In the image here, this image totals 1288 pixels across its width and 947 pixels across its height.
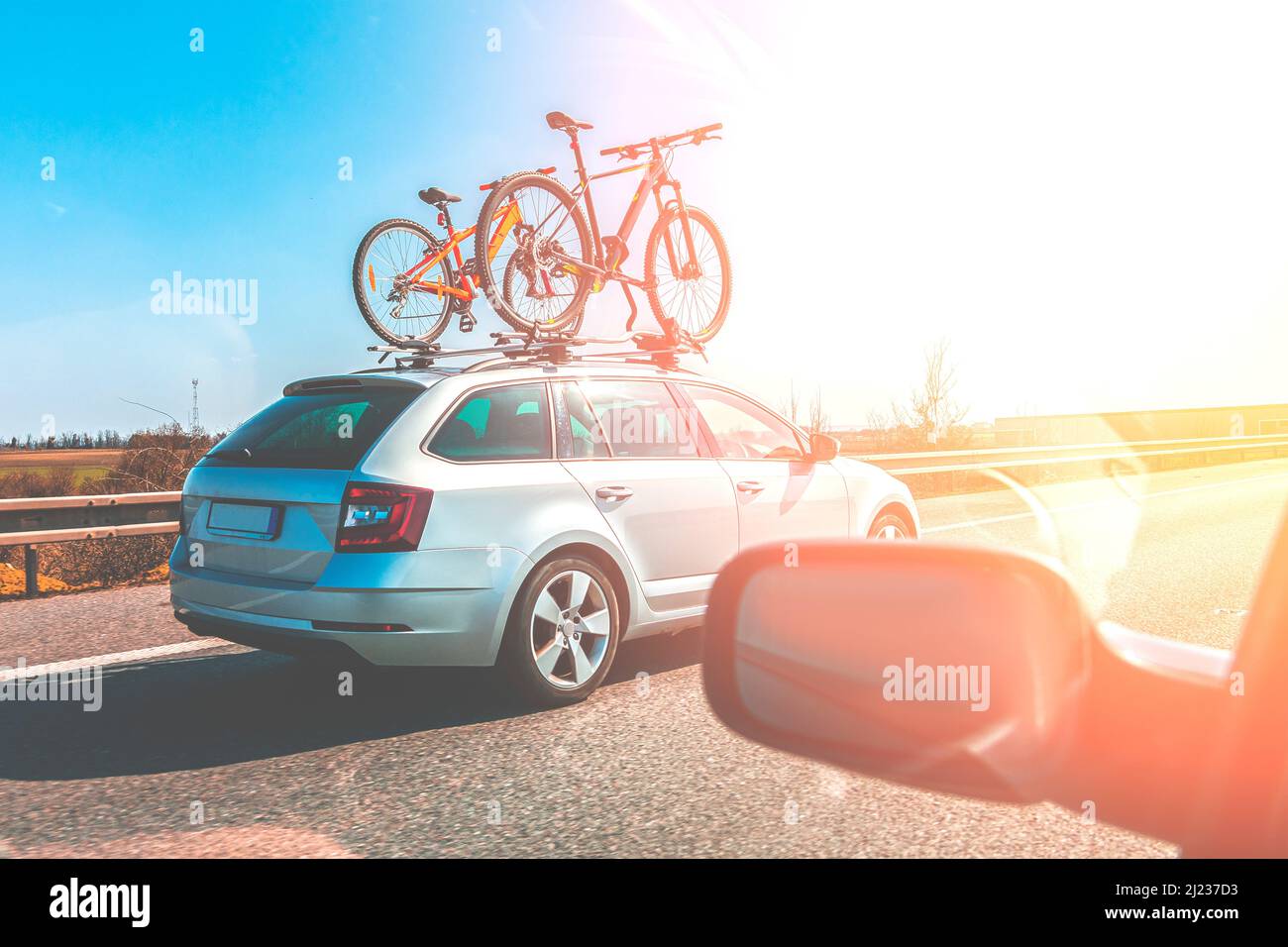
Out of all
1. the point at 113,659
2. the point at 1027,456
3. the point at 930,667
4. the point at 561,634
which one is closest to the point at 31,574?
the point at 113,659

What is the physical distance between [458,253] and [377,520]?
3810mm

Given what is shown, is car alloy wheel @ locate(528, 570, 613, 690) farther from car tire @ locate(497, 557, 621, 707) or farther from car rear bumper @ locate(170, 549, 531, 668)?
car rear bumper @ locate(170, 549, 531, 668)

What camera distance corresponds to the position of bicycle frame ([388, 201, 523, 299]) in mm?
7508

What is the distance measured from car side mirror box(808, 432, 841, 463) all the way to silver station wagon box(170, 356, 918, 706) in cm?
52

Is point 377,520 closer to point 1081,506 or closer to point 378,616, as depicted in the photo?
point 378,616

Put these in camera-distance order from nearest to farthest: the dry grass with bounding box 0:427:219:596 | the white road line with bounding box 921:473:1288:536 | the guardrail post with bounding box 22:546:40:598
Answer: the guardrail post with bounding box 22:546:40:598 < the dry grass with bounding box 0:427:219:596 < the white road line with bounding box 921:473:1288:536

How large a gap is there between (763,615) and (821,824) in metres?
2.20

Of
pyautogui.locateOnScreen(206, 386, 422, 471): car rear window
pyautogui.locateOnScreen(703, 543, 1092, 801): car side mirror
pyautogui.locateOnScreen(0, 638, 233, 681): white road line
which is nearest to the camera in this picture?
pyautogui.locateOnScreen(703, 543, 1092, 801): car side mirror

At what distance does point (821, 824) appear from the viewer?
355 centimetres

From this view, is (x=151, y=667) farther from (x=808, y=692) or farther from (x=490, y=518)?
(x=808, y=692)

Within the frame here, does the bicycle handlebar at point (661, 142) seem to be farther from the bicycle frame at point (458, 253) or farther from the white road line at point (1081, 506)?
the white road line at point (1081, 506)

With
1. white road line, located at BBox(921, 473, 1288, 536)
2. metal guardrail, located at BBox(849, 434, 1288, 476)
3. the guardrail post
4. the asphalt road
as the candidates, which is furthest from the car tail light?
metal guardrail, located at BBox(849, 434, 1288, 476)
